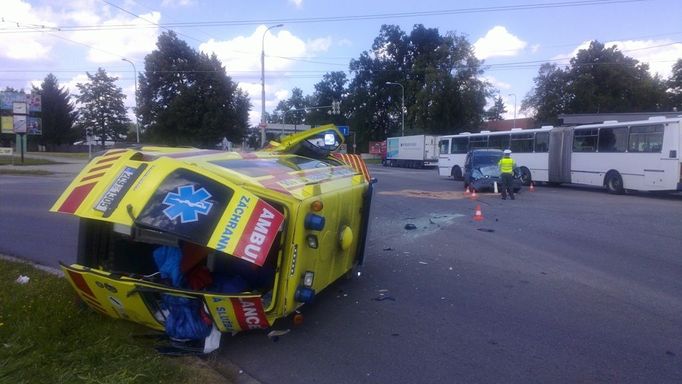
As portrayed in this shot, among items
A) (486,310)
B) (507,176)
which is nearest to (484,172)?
(507,176)

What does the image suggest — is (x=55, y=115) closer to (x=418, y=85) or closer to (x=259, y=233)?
(x=418, y=85)

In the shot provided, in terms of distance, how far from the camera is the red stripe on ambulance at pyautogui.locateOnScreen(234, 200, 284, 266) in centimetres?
421

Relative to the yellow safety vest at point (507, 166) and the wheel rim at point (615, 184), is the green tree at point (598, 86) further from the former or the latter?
the yellow safety vest at point (507, 166)

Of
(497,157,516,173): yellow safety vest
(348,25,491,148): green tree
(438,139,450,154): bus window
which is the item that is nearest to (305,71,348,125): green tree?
(348,25,491,148): green tree

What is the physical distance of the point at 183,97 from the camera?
182ft

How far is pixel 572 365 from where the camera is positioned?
467 cm

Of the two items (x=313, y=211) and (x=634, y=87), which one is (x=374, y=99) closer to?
(x=634, y=87)

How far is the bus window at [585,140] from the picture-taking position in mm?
23312

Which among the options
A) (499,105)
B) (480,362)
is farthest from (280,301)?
(499,105)

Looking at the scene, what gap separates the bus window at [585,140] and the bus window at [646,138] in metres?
1.97

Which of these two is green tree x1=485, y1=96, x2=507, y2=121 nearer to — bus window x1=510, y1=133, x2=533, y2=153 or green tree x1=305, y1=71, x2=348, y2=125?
green tree x1=305, y1=71, x2=348, y2=125

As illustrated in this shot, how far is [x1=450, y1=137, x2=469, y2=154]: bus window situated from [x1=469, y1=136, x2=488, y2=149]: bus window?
38cm

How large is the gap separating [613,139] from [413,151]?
99.6 feet

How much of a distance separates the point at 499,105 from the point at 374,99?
1616 inches
